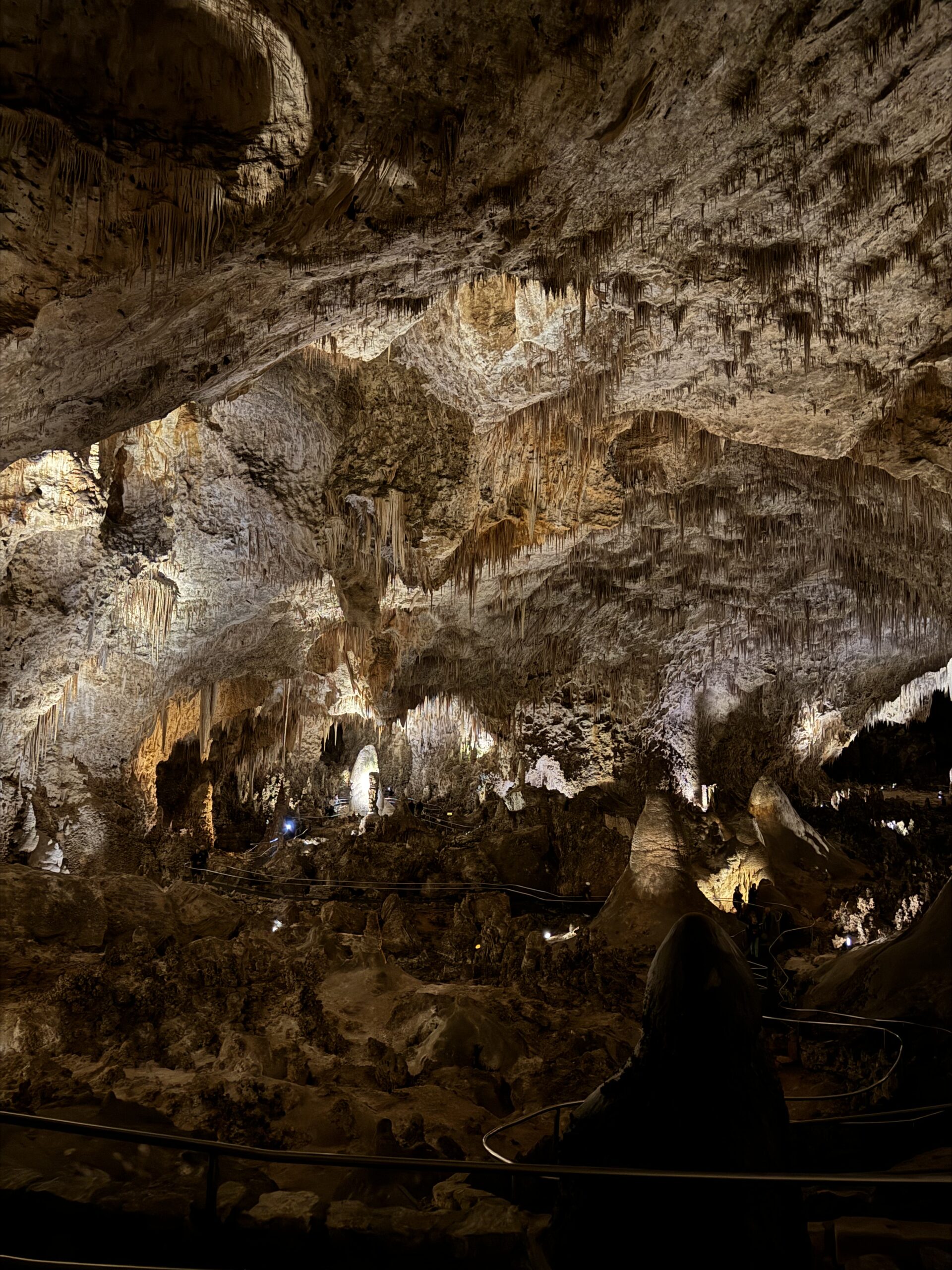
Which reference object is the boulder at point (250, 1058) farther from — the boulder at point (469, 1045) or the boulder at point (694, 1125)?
the boulder at point (694, 1125)

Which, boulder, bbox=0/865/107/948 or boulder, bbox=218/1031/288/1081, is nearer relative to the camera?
boulder, bbox=218/1031/288/1081

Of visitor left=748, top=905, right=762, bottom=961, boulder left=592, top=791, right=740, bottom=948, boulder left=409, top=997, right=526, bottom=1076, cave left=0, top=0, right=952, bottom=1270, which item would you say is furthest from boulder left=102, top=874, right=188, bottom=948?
visitor left=748, top=905, right=762, bottom=961

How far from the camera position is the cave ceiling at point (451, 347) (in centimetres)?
365

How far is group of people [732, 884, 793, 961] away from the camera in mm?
7988

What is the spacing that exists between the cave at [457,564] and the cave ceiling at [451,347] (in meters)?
0.03

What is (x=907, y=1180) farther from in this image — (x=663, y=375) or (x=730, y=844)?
(x=730, y=844)

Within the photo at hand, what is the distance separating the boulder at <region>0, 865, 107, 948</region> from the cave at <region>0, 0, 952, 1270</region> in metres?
0.04

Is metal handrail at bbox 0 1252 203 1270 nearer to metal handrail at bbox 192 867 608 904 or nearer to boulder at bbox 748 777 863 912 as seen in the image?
metal handrail at bbox 192 867 608 904

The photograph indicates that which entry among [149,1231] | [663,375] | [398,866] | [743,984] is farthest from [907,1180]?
[398,866]

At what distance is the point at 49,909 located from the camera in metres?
7.56

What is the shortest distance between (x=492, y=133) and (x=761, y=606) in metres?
12.5

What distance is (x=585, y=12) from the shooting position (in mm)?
3633

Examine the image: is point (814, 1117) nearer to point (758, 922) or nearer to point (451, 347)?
point (758, 922)

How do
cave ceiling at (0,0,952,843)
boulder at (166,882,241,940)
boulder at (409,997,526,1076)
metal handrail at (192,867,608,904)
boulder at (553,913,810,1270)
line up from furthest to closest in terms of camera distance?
1. metal handrail at (192,867,608,904)
2. boulder at (166,882,241,940)
3. boulder at (409,997,526,1076)
4. cave ceiling at (0,0,952,843)
5. boulder at (553,913,810,1270)
